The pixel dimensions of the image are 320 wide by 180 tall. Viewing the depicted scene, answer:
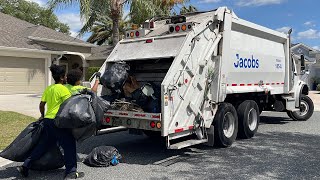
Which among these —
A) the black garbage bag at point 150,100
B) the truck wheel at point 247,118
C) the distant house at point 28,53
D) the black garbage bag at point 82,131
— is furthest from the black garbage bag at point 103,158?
the distant house at point 28,53

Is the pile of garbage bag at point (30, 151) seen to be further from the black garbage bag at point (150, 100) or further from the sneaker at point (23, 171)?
the black garbage bag at point (150, 100)

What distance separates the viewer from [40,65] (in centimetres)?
2128

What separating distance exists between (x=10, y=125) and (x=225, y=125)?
5877 mm

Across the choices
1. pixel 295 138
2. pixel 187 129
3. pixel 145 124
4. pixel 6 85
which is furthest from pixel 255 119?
pixel 6 85

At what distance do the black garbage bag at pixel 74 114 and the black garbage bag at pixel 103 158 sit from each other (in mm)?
1142

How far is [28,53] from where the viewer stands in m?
20.3

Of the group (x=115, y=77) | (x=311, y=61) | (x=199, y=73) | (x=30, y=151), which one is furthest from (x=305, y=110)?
(x=311, y=61)

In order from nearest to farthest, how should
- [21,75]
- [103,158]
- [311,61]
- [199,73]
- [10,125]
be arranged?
[103,158] < [199,73] < [10,125] < [21,75] < [311,61]

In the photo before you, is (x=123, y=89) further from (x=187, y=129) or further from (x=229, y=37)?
(x=229, y=37)

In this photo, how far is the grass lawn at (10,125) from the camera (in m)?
8.05

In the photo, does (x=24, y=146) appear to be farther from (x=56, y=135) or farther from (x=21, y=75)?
(x=21, y=75)

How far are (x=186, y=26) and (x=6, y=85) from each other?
1558 centimetres

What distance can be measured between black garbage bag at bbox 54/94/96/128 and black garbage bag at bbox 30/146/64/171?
0.75m

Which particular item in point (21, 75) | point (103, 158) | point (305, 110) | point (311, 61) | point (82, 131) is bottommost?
point (103, 158)
